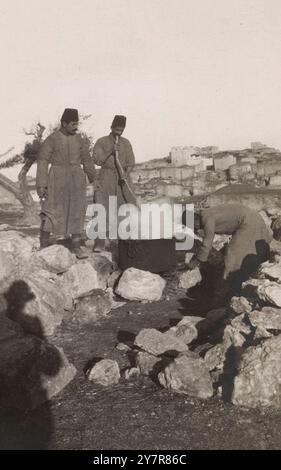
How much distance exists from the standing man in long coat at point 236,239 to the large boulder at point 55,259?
62.7 inches

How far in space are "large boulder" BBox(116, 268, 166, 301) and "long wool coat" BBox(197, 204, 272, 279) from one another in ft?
2.23

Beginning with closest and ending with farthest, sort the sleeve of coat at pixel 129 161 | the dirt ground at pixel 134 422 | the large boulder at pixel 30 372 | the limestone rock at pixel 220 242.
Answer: the dirt ground at pixel 134 422, the large boulder at pixel 30 372, the sleeve of coat at pixel 129 161, the limestone rock at pixel 220 242

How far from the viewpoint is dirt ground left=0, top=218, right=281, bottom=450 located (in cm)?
267

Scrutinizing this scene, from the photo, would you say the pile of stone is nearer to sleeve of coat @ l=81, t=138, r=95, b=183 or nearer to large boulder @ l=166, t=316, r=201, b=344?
large boulder @ l=166, t=316, r=201, b=344

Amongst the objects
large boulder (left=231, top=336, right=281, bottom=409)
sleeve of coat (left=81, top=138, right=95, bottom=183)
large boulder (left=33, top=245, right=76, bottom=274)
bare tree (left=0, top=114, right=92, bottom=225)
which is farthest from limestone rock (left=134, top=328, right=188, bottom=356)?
bare tree (left=0, top=114, right=92, bottom=225)

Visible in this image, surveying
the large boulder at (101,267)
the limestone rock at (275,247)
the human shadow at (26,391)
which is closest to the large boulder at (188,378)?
the human shadow at (26,391)

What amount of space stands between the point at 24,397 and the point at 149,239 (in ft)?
9.40

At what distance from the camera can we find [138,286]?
5383 mm

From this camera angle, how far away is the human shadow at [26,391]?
279 cm

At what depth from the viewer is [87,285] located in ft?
17.6

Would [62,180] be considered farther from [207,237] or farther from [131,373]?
[131,373]

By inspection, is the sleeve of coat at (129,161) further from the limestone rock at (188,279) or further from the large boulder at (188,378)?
the large boulder at (188,378)
